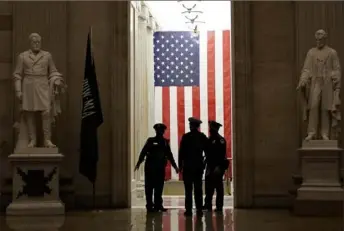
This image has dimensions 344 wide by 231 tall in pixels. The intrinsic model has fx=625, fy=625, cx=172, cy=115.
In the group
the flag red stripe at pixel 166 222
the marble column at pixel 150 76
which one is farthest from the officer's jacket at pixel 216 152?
the marble column at pixel 150 76

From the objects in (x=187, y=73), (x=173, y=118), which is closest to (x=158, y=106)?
(x=173, y=118)

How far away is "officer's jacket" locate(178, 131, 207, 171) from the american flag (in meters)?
7.95

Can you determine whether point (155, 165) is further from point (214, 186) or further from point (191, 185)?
point (214, 186)

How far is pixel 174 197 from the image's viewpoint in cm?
1477

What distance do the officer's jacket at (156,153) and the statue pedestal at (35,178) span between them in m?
1.55

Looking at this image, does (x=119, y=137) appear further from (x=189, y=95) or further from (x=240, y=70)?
(x=189, y=95)

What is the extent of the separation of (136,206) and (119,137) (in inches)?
58.0

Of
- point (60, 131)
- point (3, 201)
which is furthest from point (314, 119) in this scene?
point (3, 201)

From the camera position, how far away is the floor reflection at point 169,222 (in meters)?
8.55

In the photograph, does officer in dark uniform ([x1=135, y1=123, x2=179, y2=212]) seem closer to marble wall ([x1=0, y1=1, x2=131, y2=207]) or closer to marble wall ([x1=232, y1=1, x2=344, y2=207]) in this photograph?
marble wall ([x1=0, y1=1, x2=131, y2=207])

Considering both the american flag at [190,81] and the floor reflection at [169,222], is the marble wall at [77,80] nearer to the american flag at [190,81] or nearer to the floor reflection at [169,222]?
the floor reflection at [169,222]

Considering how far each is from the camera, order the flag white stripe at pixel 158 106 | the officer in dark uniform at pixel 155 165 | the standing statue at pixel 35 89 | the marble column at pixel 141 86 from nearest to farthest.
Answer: the standing statue at pixel 35 89
the officer in dark uniform at pixel 155 165
the marble column at pixel 141 86
the flag white stripe at pixel 158 106

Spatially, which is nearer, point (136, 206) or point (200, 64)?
point (136, 206)

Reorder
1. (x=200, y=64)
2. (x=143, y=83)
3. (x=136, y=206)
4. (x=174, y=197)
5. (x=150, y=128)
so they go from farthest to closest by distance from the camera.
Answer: (x=200, y=64) → (x=150, y=128) → (x=143, y=83) → (x=174, y=197) → (x=136, y=206)
